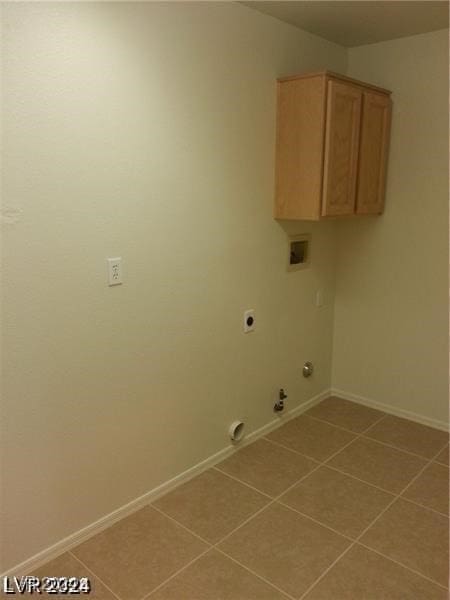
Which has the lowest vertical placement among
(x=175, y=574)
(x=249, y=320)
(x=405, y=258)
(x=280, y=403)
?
(x=175, y=574)

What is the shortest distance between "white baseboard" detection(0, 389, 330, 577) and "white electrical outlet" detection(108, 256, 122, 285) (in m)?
1.10

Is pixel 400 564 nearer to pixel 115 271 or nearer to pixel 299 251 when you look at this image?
pixel 115 271

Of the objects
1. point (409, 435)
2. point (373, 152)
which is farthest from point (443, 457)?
point (373, 152)

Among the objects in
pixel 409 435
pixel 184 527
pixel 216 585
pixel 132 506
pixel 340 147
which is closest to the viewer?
pixel 216 585

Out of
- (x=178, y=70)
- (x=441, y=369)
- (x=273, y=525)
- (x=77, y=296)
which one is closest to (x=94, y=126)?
(x=178, y=70)

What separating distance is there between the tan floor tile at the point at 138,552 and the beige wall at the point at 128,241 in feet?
0.41

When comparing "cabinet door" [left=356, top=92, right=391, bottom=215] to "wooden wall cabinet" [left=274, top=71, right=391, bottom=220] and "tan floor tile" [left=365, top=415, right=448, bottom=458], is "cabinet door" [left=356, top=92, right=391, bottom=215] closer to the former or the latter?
"wooden wall cabinet" [left=274, top=71, right=391, bottom=220]

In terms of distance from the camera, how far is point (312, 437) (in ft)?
10.2

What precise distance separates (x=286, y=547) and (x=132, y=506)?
76cm

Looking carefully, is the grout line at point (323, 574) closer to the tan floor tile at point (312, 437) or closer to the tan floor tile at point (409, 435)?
the tan floor tile at point (312, 437)

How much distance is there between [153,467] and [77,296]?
101cm

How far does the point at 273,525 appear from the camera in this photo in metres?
2.31

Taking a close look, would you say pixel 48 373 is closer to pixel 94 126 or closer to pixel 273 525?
pixel 94 126

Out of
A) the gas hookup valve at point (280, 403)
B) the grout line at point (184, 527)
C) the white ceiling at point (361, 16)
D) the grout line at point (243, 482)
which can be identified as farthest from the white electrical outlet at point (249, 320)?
the white ceiling at point (361, 16)
